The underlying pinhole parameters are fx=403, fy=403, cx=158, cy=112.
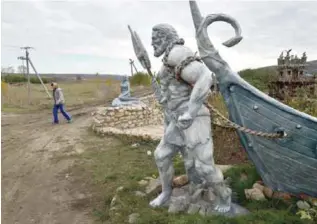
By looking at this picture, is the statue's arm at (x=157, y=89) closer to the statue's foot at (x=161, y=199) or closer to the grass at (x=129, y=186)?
the statue's foot at (x=161, y=199)

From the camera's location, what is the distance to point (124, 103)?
12.4 m

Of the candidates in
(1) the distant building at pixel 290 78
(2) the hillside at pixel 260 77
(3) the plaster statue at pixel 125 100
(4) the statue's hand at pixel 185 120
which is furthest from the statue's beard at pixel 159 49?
(3) the plaster statue at pixel 125 100

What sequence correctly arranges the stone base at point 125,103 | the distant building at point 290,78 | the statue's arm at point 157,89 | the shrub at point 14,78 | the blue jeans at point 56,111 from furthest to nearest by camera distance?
the shrub at point 14,78, the blue jeans at point 56,111, the stone base at point 125,103, the distant building at point 290,78, the statue's arm at point 157,89

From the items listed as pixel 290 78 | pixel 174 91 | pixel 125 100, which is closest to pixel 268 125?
pixel 174 91

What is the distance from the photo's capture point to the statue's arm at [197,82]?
4.01 meters

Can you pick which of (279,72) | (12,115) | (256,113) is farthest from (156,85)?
(12,115)

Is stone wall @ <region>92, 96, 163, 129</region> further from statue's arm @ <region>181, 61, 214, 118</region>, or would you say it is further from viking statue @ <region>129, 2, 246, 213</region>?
statue's arm @ <region>181, 61, 214, 118</region>

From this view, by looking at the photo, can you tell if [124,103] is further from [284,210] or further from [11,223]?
[284,210]

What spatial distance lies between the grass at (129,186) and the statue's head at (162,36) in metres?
1.81

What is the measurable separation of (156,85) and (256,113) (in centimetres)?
122

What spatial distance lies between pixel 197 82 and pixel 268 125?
0.90 meters

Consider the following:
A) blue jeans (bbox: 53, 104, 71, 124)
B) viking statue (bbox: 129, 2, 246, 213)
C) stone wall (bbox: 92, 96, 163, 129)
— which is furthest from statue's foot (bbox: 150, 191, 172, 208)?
blue jeans (bbox: 53, 104, 71, 124)

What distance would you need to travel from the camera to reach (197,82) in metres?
4.04

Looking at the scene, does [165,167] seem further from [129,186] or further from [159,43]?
[159,43]
